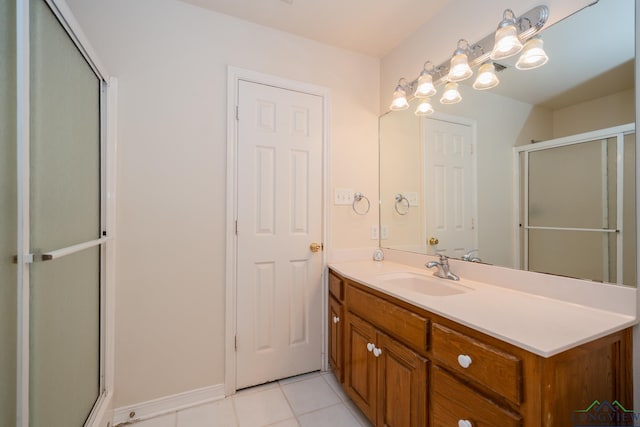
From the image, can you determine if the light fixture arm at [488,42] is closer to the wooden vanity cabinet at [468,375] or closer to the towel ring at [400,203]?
the towel ring at [400,203]

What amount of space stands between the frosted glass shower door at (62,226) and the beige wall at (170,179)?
0.17 metres

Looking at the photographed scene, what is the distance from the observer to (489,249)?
1.45 m

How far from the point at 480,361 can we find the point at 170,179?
176 cm

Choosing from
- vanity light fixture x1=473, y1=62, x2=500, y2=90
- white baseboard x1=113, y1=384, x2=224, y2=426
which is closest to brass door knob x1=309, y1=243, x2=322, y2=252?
white baseboard x1=113, y1=384, x2=224, y2=426

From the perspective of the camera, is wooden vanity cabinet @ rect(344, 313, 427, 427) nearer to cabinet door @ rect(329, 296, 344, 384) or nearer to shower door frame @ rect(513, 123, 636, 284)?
cabinet door @ rect(329, 296, 344, 384)

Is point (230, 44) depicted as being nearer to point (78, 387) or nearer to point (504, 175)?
point (504, 175)

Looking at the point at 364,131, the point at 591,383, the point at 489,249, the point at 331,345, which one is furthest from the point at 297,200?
the point at 591,383

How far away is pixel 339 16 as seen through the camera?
175 cm

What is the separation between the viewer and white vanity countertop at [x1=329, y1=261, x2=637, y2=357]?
0.77 m

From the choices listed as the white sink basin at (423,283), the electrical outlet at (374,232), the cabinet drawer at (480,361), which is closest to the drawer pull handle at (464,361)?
the cabinet drawer at (480,361)

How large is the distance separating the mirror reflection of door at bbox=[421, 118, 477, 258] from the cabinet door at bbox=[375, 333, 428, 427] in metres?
0.74

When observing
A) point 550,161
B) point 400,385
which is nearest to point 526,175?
Result: point 550,161

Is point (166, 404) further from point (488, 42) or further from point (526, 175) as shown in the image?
point (488, 42)

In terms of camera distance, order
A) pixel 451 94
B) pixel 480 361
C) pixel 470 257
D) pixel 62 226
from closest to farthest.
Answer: pixel 480 361 < pixel 62 226 < pixel 470 257 < pixel 451 94
